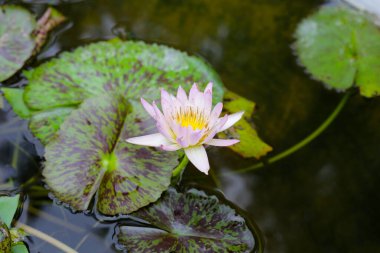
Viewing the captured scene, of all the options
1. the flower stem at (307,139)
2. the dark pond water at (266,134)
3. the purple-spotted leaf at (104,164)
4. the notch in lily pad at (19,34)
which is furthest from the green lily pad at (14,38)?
the flower stem at (307,139)

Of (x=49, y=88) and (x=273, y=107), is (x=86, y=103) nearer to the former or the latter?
(x=49, y=88)

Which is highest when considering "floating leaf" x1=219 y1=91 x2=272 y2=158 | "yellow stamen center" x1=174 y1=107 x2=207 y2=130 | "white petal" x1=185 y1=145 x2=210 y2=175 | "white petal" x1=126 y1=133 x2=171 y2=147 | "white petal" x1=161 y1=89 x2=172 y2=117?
"white petal" x1=161 y1=89 x2=172 y2=117

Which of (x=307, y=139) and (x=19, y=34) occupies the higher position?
(x=19, y=34)

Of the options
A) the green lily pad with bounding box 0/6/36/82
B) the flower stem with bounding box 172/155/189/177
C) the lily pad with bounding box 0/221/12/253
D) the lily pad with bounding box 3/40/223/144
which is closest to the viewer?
the lily pad with bounding box 0/221/12/253

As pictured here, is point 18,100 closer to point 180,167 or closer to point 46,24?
point 46,24

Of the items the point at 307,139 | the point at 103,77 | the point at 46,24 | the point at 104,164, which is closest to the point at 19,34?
the point at 46,24

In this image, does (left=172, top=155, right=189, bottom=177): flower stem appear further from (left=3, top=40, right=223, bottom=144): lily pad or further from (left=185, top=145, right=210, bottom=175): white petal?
(left=3, top=40, right=223, bottom=144): lily pad

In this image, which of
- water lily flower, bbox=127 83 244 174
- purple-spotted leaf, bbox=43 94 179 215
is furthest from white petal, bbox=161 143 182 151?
purple-spotted leaf, bbox=43 94 179 215
